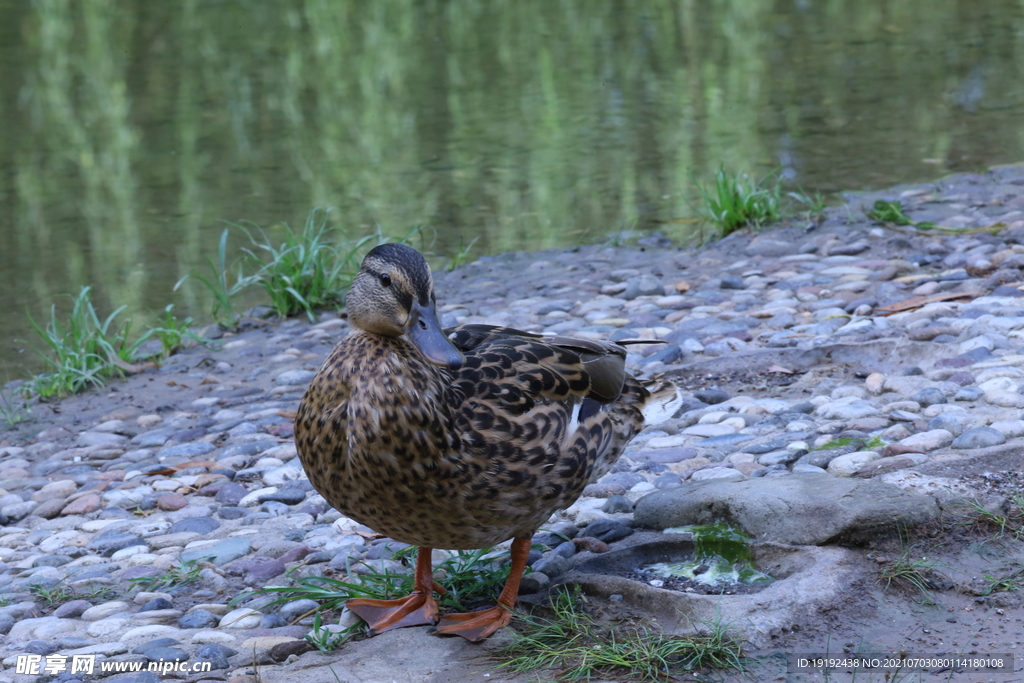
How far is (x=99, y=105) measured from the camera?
11812 mm

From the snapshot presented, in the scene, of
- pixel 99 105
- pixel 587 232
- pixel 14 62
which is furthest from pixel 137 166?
pixel 14 62

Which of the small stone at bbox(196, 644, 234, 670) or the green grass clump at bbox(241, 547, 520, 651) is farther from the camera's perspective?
the green grass clump at bbox(241, 547, 520, 651)

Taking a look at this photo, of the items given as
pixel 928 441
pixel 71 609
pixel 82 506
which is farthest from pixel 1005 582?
pixel 82 506

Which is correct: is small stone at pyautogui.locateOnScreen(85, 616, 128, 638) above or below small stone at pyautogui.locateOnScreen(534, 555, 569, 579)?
below

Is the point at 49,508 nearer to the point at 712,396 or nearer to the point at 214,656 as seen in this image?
the point at 214,656

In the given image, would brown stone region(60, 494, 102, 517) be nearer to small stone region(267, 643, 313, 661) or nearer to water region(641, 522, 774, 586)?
small stone region(267, 643, 313, 661)

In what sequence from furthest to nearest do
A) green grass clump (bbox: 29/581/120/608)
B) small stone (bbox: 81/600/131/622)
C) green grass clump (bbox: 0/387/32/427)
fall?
green grass clump (bbox: 0/387/32/427)
green grass clump (bbox: 29/581/120/608)
small stone (bbox: 81/600/131/622)

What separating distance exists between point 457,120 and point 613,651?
27.2 ft

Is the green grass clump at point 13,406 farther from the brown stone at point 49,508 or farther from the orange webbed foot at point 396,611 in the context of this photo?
the orange webbed foot at point 396,611

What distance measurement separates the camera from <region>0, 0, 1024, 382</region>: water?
26.3 ft

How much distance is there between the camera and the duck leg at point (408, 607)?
318cm

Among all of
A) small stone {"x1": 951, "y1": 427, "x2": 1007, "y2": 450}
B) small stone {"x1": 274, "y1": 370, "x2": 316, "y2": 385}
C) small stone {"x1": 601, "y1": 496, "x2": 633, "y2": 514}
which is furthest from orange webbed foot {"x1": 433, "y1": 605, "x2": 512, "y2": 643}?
small stone {"x1": 274, "y1": 370, "x2": 316, "y2": 385}

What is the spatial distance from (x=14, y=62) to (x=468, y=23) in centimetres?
576

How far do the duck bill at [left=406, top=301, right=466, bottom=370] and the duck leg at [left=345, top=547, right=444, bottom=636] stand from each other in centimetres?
63
